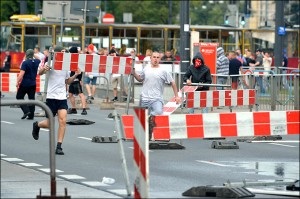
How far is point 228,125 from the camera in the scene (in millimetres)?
14781

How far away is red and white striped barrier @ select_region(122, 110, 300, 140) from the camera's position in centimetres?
1469

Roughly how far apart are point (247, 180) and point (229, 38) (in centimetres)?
4195

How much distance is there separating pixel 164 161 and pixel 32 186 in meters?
4.65

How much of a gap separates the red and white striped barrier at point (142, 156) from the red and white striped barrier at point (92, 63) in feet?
32.4

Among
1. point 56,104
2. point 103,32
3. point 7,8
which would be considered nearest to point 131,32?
point 103,32

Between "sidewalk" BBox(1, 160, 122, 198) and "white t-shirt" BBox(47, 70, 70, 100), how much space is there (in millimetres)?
3557

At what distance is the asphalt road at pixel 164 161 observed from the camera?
49.9ft

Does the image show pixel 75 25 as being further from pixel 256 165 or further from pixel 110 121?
pixel 256 165

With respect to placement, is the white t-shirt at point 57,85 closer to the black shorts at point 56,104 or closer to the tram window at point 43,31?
the black shorts at point 56,104

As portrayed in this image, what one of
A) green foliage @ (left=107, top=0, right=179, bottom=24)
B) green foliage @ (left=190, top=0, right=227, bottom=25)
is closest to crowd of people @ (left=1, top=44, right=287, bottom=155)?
green foliage @ (left=107, top=0, right=179, bottom=24)

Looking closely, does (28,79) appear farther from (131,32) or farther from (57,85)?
(131,32)

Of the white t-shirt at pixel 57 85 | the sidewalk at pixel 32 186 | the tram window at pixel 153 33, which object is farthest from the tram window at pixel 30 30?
the sidewalk at pixel 32 186

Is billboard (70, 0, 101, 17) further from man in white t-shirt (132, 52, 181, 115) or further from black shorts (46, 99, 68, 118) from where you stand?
black shorts (46, 99, 68, 118)

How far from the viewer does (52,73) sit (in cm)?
2045
